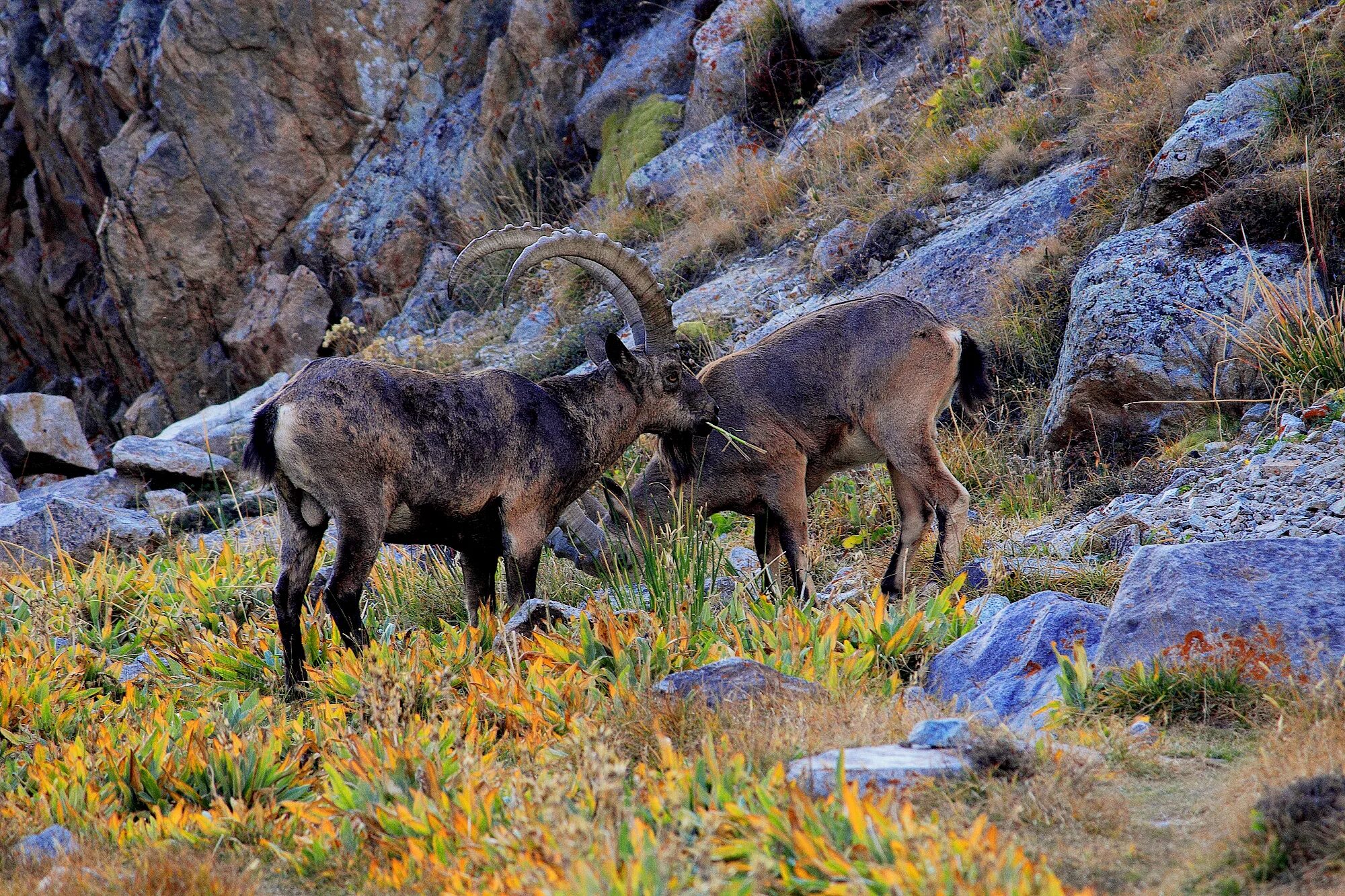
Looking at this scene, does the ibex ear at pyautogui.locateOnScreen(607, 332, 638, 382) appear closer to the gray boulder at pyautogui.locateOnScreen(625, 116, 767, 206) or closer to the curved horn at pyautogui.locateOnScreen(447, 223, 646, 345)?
the curved horn at pyautogui.locateOnScreen(447, 223, 646, 345)

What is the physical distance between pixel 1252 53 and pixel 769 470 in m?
5.74

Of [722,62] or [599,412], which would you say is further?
[722,62]

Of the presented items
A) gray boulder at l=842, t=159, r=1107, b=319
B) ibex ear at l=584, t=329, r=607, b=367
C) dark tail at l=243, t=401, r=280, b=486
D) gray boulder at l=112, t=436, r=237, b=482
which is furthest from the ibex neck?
gray boulder at l=112, t=436, r=237, b=482

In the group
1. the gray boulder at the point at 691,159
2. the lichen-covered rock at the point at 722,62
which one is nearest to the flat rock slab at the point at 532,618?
the gray boulder at the point at 691,159

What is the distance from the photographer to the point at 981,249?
998cm

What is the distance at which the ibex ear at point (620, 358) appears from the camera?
6602 millimetres

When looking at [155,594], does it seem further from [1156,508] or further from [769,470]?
[1156,508]

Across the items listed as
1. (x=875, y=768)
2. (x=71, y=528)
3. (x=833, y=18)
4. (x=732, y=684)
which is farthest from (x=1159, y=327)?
(x=71, y=528)

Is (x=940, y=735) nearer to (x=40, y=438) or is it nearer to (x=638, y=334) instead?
(x=638, y=334)

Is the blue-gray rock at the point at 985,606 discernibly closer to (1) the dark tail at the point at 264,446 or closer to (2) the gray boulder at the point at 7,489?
(1) the dark tail at the point at 264,446

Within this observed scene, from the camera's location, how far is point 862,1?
14164 mm

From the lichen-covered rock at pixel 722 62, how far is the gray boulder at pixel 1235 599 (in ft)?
36.0

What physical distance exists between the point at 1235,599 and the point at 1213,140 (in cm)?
566

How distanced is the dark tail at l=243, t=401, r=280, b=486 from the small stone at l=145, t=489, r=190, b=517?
672cm
